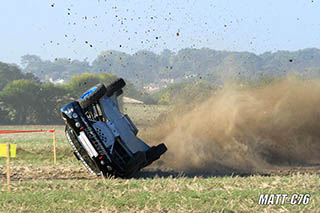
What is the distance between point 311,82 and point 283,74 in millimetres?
1390

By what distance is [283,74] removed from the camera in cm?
1872

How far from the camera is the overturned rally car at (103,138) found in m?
11.5

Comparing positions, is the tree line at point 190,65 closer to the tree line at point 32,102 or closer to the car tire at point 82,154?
the tree line at point 32,102

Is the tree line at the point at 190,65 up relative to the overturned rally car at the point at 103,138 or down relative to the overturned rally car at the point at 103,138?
up

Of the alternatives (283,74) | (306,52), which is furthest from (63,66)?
(283,74)

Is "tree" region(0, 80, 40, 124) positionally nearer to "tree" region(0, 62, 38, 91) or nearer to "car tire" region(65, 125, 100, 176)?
"tree" region(0, 62, 38, 91)

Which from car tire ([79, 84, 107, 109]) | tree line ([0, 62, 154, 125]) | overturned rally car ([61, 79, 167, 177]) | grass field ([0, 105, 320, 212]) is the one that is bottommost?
tree line ([0, 62, 154, 125])

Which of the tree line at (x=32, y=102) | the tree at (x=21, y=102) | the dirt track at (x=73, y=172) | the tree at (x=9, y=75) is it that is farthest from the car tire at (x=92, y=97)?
the tree at (x=9, y=75)

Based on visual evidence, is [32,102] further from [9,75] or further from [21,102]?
[9,75]

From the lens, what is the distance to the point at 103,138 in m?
11.6

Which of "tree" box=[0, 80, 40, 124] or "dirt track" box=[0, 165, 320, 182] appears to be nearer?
"dirt track" box=[0, 165, 320, 182]

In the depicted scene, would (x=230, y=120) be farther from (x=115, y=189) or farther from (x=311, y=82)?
(x=115, y=189)

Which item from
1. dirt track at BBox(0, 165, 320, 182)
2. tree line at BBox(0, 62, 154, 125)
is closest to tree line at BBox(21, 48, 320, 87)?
tree line at BBox(0, 62, 154, 125)

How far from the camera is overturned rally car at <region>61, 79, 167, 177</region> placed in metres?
11.5
